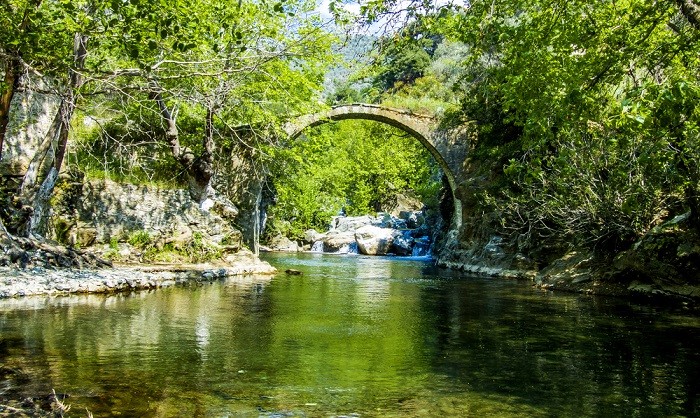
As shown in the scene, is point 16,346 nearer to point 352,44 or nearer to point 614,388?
point 352,44

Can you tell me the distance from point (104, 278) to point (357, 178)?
32.4 meters

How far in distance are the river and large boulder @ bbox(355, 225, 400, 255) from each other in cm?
2103

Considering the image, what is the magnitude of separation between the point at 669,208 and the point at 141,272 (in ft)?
43.4

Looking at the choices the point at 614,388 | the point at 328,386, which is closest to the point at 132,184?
the point at 328,386

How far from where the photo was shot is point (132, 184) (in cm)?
1834

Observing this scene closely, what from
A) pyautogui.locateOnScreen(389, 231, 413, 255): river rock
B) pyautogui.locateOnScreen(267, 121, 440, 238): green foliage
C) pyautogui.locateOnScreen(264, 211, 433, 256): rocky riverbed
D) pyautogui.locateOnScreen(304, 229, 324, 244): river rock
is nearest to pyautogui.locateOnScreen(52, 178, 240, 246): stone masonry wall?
pyautogui.locateOnScreen(267, 121, 440, 238): green foliage

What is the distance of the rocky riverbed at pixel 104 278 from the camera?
37.1 feet

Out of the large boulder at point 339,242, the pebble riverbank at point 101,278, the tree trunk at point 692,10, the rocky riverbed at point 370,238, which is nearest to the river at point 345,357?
the pebble riverbank at point 101,278

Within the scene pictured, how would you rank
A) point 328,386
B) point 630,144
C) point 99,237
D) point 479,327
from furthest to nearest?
point 99,237
point 630,144
point 479,327
point 328,386

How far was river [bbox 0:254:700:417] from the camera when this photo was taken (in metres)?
5.35

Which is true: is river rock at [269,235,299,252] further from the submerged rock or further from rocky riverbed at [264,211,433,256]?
the submerged rock

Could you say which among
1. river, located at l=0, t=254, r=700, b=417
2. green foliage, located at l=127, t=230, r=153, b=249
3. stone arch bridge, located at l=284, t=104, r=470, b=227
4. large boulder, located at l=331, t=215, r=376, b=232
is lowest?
river, located at l=0, t=254, r=700, b=417

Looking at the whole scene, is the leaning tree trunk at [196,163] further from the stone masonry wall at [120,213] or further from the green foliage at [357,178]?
the green foliage at [357,178]

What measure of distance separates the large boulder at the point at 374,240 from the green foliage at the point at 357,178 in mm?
3436
